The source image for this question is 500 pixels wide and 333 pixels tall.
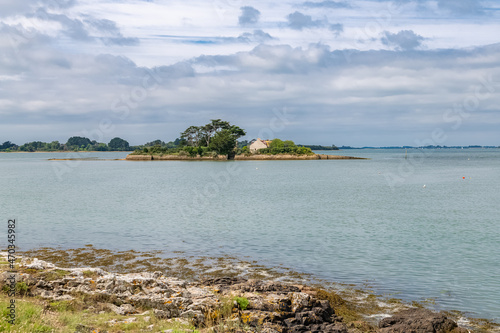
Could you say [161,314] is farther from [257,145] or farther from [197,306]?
[257,145]

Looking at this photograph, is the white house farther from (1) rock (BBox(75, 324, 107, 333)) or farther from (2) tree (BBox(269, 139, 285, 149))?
(1) rock (BBox(75, 324, 107, 333))

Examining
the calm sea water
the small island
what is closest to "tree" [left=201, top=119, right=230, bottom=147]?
the small island

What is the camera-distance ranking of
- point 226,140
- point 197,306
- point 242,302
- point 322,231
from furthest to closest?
1. point 226,140
2. point 322,231
3. point 242,302
4. point 197,306

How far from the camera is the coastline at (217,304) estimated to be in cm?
1082

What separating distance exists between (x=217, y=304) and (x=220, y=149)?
494 feet

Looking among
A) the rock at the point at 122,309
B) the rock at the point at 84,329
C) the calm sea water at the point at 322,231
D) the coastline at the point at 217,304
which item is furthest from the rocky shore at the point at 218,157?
the rock at the point at 84,329

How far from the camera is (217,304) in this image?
1141 centimetres

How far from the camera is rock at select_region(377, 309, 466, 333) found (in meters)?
11.3

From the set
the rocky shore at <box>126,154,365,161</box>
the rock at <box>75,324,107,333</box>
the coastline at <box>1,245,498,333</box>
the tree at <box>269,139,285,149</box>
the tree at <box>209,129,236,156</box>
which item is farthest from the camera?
the tree at <box>269,139,285,149</box>

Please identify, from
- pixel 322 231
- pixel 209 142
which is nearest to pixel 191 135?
pixel 209 142

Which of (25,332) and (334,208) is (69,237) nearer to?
(25,332)

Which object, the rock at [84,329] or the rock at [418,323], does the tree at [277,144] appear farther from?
the rock at [84,329]

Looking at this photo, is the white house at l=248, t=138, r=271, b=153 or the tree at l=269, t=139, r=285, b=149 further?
the white house at l=248, t=138, r=271, b=153

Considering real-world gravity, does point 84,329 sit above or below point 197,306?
above
